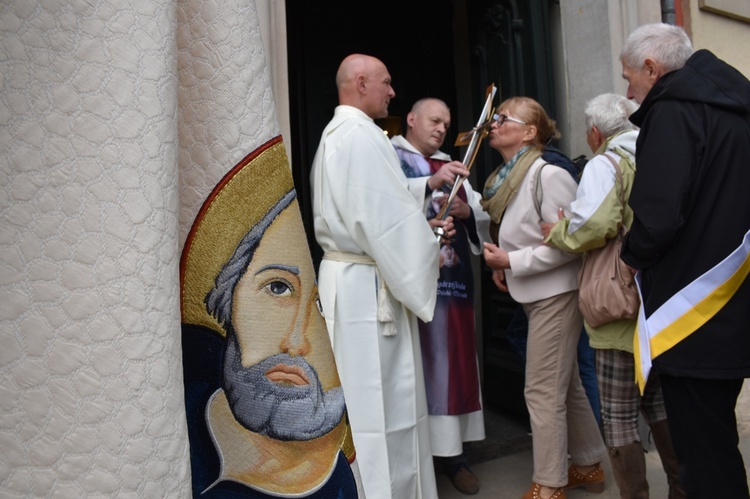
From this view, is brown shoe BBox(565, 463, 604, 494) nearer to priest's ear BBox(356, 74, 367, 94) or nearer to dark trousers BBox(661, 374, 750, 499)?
dark trousers BBox(661, 374, 750, 499)

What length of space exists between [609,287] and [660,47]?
0.86m

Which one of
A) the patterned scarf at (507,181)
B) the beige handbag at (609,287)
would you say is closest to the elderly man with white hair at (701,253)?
the beige handbag at (609,287)

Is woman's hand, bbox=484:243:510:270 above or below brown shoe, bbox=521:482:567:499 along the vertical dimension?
above

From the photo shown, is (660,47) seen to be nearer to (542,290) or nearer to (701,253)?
(701,253)

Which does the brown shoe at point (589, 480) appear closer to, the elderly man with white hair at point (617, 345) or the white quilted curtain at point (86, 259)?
the elderly man with white hair at point (617, 345)

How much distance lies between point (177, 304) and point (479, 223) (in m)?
3.27

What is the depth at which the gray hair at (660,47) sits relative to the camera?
2.32 meters

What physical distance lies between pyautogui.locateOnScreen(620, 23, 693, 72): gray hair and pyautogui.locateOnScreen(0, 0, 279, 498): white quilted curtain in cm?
218

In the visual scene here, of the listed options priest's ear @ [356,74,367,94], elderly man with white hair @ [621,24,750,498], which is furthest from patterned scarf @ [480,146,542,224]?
elderly man with white hair @ [621,24,750,498]

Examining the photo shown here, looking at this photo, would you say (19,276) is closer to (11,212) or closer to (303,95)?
(11,212)

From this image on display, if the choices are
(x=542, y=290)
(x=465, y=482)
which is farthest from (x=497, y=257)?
(x=465, y=482)

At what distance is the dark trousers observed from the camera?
2027 millimetres

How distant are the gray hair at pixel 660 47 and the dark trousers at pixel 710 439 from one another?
1056 mm

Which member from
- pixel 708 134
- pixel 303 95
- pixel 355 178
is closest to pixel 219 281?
pixel 708 134
